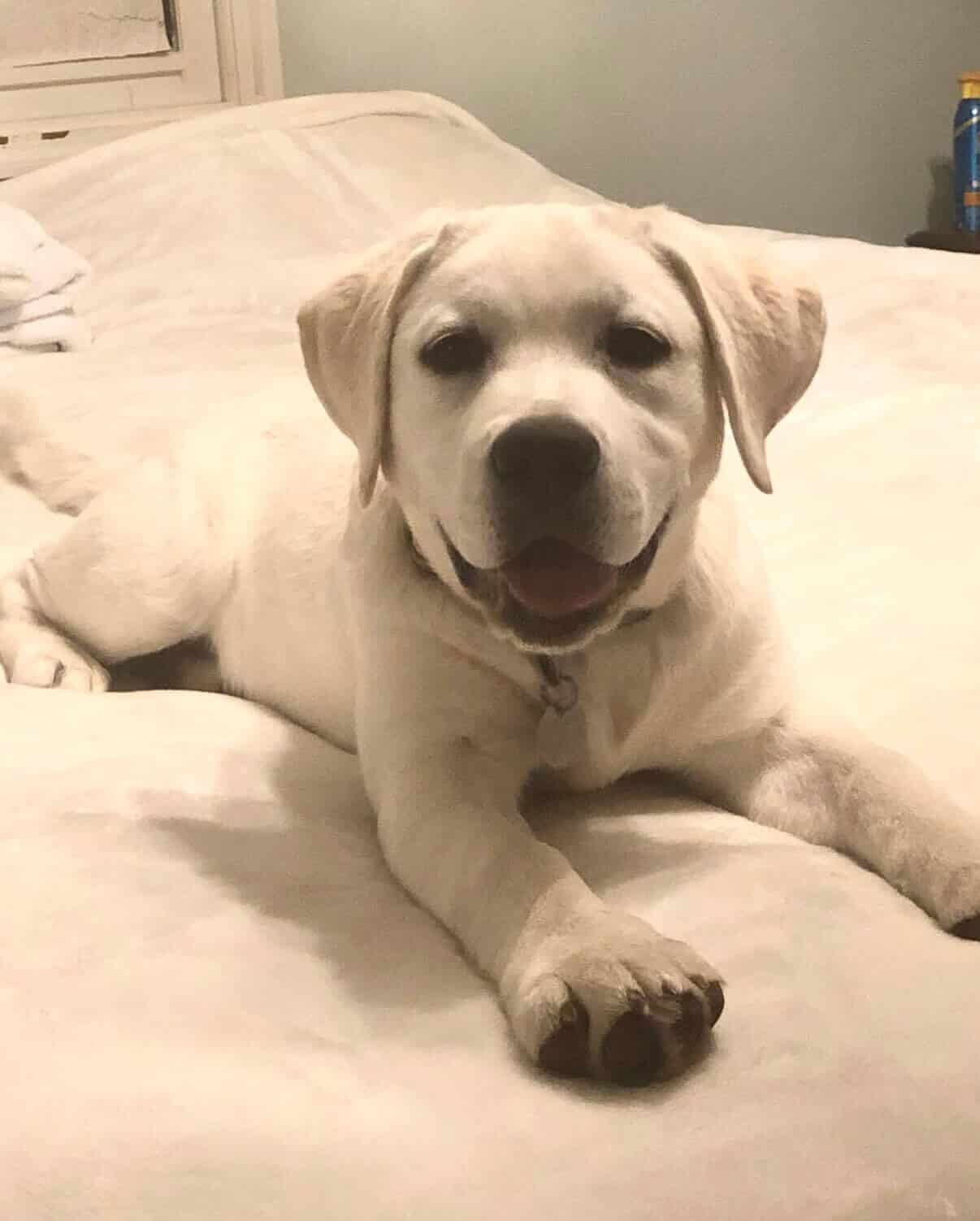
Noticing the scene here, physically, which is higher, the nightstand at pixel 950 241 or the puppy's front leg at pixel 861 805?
the puppy's front leg at pixel 861 805

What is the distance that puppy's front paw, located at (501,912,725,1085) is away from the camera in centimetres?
93

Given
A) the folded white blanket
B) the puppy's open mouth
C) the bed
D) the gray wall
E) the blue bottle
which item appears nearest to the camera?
the bed

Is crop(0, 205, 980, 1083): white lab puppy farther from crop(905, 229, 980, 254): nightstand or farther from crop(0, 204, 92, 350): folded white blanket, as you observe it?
crop(905, 229, 980, 254): nightstand

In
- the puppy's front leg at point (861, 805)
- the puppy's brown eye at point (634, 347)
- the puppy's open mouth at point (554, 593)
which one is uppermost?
the puppy's brown eye at point (634, 347)

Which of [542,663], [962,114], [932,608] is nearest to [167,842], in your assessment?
[542,663]

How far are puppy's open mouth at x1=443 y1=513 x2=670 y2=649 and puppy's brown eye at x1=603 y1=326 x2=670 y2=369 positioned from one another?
0.19m

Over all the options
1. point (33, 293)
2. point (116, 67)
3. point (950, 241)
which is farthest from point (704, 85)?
point (33, 293)

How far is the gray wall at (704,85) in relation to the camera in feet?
14.8

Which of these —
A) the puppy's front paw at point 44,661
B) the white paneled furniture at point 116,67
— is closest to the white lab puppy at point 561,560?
the puppy's front paw at point 44,661

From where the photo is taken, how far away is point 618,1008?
95cm

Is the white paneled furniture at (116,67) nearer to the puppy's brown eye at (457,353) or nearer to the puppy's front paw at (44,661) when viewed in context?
the puppy's front paw at (44,661)

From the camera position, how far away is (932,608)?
5.82 ft

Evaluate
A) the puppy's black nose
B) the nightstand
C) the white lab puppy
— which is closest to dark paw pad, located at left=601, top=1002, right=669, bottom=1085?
the white lab puppy

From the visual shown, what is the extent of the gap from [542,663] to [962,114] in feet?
14.1
